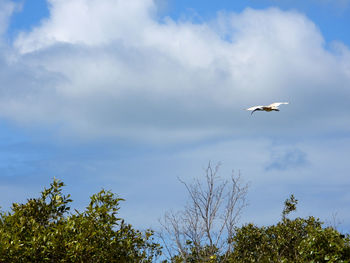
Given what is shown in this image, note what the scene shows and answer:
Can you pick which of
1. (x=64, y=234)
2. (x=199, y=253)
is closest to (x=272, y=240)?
(x=199, y=253)

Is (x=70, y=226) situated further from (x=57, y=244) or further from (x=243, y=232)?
(x=243, y=232)

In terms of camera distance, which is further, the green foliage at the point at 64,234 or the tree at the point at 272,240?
the tree at the point at 272,240

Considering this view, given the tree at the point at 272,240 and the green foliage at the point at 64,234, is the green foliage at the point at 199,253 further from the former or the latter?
the green foliage at the point at 64,234

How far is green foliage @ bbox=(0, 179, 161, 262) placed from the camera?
380 inches

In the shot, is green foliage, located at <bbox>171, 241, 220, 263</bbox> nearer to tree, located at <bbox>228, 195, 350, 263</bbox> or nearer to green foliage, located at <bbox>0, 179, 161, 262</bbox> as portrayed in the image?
tree, located at <bbox>228, 195, 350, 263</bbox>

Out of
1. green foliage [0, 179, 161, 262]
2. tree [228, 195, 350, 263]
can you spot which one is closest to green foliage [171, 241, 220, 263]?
tree [228, 195, 350, 263]

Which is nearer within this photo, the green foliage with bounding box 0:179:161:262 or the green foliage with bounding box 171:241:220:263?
the green foliage with bounding box 0:179:161:262

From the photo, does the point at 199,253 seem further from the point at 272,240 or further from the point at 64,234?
the point at 64,234

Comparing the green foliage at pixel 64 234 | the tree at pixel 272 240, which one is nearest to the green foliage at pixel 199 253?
the tree at pixel 272 240

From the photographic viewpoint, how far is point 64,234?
9.95 m

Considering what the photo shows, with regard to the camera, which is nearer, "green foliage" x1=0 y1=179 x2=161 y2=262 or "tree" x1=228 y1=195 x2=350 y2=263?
"green foliage" x1=0 y1=179 x2=161 y2=262

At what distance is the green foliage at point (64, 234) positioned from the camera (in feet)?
31.7

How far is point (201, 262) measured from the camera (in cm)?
1917

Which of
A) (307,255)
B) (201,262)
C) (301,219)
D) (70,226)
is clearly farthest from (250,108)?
(301,219)
